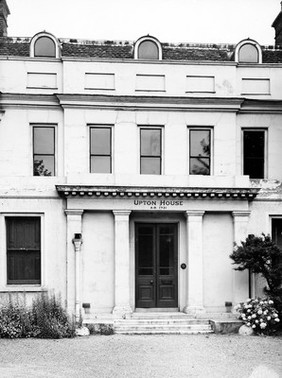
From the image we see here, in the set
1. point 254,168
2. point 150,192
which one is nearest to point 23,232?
point 150,192

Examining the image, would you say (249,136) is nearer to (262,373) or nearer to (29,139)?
(29,139)

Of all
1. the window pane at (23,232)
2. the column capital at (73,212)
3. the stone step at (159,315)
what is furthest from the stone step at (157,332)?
the window pane at (23,232)

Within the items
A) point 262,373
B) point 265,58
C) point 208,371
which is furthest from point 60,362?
point 265,58

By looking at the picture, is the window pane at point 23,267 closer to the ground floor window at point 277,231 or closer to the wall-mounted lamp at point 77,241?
the wall-mounted lamp at point 77,241

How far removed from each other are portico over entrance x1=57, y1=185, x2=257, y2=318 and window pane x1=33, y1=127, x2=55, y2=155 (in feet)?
5.71

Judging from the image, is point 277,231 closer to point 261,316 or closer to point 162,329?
point 261,316

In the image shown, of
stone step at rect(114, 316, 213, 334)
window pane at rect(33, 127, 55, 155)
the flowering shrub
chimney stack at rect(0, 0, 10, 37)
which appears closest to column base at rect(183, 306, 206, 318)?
stone step at rect(114, 316, 213, 334)

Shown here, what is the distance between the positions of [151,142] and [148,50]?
10.7 feet

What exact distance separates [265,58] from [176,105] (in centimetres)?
449

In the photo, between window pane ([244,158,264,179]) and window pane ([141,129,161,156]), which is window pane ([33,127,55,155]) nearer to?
window pane ([141,129,161,156])

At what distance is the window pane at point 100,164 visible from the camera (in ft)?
53.1

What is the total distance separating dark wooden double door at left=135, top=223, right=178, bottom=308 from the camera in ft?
53.0

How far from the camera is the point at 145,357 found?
37.9ft

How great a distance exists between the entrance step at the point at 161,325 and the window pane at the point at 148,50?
8.83 metres
